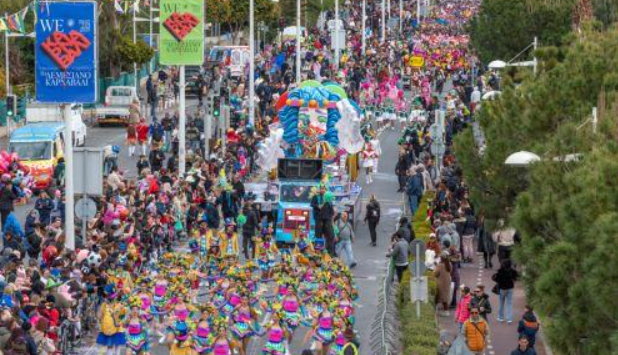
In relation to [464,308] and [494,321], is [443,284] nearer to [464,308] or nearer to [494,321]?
[494,321]


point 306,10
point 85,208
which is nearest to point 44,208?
point 85,208

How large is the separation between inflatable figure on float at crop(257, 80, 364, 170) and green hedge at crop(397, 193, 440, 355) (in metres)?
9.31

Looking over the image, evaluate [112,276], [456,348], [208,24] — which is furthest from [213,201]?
[208,24]

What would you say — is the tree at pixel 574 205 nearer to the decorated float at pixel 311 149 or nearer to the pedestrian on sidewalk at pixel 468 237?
the pedestrian on sidewalk at pixel 468 237

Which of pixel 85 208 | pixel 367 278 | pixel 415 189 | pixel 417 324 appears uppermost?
pixel 85 208

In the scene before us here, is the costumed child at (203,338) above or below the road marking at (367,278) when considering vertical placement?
above

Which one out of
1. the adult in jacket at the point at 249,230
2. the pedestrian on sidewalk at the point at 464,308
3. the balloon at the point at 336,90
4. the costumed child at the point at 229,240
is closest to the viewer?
the pedestrian on sidewalk at the point at 464,308

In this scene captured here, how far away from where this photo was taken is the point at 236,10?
3730 inches

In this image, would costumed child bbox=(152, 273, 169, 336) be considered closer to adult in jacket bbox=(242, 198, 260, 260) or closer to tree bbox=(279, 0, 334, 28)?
adult in jacket bbox=(242, 198, 260, 260)

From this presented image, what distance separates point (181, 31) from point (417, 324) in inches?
787

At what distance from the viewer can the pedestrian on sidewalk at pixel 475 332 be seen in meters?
29.8

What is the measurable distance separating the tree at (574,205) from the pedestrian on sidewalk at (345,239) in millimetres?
7531

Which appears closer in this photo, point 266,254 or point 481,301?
point 481,301

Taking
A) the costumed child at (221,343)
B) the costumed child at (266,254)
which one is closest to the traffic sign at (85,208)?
the costumed child at (266,254)
